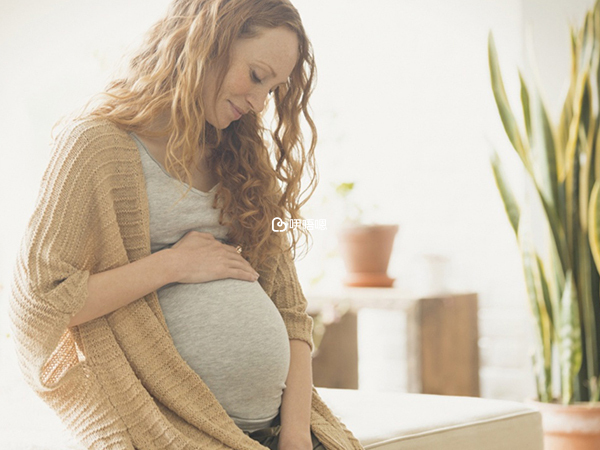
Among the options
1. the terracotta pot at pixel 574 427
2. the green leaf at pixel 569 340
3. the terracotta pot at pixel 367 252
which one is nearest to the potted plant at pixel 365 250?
the terracotta pot at pixel 367 252

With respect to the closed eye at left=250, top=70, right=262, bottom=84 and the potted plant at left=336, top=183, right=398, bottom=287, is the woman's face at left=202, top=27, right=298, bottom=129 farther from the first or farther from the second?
the potted plant at left=336, top=183, right=398, bottom=287

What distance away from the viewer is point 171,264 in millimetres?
1095

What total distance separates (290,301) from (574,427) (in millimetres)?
1302

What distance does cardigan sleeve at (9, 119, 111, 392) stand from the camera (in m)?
0.97

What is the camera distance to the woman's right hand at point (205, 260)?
1.12 meters

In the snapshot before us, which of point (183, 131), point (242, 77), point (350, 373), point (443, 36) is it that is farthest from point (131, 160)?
point (443, 36)

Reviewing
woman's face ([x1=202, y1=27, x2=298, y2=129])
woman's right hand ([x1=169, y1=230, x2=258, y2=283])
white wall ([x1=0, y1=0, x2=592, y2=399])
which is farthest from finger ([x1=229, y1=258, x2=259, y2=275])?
white wall ([x1=0, y1=0, x2=592, y2=399])

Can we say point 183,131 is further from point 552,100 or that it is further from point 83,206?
point 552,100

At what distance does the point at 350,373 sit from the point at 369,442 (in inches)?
56.4

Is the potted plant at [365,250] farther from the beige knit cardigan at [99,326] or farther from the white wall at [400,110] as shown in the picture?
the beige knit cardigan at [99,326]

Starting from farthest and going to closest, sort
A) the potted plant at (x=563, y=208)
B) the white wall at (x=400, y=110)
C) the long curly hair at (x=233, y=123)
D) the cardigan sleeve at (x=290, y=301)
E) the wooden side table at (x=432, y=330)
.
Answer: the white wall at (x=400, y=110), the wooden side table at (x=432, y=330), the potted plant at (x=563, y=208), the cardigan sleeve at (x=290, y=301), the long curly hair at (x=233, y=123)

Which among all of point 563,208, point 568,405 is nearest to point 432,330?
point 568,405

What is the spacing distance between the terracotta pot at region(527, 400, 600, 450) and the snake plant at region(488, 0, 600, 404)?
8 centimetres

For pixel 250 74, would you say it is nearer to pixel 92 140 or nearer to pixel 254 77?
pixel 254 77
